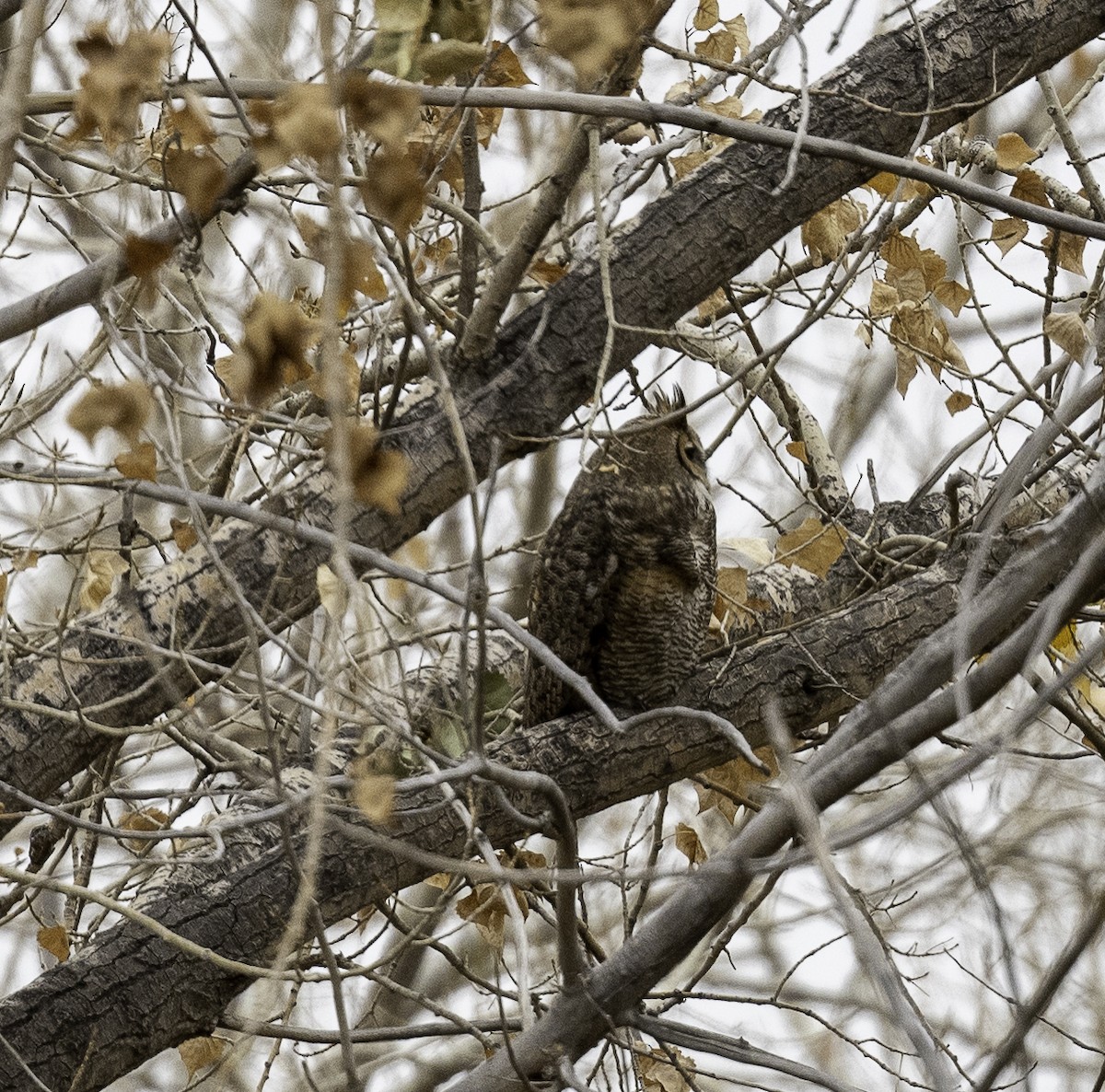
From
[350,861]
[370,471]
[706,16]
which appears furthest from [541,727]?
[706,16]

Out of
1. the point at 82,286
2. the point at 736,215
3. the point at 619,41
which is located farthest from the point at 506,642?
the point at 619,41

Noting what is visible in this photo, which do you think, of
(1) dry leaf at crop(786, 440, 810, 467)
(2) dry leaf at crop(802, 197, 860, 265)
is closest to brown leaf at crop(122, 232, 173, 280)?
(2) dry leaf at crop(802, 197, 860, 265)

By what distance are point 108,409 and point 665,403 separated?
232cm

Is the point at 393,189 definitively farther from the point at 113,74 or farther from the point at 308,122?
the point at 113,74

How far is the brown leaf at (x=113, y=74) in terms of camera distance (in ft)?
6.73

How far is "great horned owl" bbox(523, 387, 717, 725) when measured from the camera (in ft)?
13.2

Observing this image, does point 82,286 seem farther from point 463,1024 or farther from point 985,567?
point 985,567

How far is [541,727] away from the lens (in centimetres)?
382

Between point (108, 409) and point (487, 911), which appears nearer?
point (108, 409)

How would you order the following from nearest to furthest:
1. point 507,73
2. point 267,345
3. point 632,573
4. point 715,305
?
point 267,345 < point 507,73 < point 632,573 < point 715,305

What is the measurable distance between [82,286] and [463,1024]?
78.9 inches

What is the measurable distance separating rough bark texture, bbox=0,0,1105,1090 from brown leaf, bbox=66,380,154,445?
2.60 feet

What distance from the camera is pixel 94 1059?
323cm

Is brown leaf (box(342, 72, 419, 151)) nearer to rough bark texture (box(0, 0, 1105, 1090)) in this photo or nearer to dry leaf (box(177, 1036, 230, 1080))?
rough bark texture (box(0, 0, 1105, 1090))
